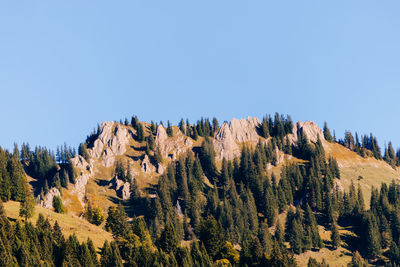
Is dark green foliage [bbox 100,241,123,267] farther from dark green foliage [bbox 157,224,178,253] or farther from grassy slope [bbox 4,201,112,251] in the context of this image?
dark green foliage [bbox 157,224,178,253]

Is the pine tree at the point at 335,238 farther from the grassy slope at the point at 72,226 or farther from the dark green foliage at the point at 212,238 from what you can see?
the grassy slope at the point at 72,226

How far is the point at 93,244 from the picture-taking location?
120 metres

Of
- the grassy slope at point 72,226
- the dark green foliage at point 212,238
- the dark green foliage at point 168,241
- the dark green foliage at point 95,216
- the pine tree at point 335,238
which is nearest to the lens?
the grassy slope at point 72,226

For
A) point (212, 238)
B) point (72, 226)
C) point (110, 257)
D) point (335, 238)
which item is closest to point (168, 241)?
point (212, 238)

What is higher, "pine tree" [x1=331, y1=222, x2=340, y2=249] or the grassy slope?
the grassy slope

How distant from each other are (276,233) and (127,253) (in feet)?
268

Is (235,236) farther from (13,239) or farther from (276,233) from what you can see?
(13,239)

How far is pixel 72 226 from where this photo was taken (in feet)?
431

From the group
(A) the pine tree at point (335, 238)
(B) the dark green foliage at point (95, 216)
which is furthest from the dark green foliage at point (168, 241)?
(A) the pine tree at point (335, 238)

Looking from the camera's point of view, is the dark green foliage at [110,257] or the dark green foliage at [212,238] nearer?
the dark green foliage at [110,257]

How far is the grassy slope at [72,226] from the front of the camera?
125581mm

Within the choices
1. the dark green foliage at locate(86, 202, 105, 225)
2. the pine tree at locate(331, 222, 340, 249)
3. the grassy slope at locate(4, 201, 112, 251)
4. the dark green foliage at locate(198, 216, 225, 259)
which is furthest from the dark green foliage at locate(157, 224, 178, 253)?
the pine tree at locate(331, 222, 340, 249)

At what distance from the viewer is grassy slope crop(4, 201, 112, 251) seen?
125581mm

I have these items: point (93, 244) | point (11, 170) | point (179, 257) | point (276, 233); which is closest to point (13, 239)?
point (93, 244)
